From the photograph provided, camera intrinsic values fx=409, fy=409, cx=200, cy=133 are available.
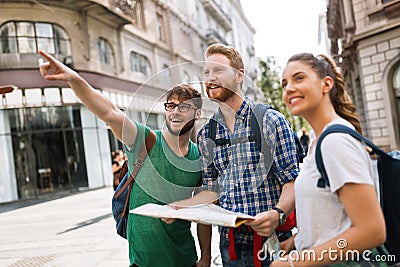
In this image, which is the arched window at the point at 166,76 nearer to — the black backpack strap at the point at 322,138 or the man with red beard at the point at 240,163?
the man with red beard at the point at 240,163

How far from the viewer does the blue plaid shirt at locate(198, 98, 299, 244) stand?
1.79 metres

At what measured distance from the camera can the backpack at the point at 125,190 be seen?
1.97 meters

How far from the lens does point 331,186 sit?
1257mm

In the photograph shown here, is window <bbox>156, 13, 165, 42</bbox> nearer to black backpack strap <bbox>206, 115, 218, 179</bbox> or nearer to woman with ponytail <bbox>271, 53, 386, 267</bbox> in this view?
black backpack strap <bbox>206, 115, 218, 179</bbox>

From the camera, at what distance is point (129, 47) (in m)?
19.9

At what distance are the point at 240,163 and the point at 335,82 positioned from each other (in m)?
0.57

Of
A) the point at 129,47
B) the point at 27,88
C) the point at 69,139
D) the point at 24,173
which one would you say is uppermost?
the point at 129,47

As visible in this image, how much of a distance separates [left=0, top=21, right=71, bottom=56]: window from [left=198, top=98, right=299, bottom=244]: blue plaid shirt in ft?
48.2

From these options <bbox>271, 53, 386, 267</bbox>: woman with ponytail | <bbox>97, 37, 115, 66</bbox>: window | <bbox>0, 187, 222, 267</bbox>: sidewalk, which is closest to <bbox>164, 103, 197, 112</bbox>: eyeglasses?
<bbox>271, 53, 386, 267</bbox>: woman with ponytail

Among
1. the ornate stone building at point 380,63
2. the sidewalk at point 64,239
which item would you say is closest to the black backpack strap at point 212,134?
the sidewalk at point 64,239

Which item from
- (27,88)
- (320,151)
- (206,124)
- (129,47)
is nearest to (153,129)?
(206,124)

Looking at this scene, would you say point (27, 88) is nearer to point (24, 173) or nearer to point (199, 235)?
point (24, 173)

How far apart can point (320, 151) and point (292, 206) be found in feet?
1.64

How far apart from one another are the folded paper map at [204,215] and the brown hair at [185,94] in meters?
0.49
